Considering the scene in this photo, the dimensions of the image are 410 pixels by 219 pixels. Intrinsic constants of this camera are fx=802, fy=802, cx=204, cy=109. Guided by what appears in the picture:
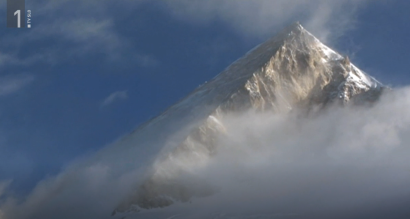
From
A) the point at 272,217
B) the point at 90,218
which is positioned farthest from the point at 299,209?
the point at 90,218

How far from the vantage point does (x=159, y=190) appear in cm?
19538

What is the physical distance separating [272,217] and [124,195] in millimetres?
39477

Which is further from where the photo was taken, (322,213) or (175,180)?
(175,180)

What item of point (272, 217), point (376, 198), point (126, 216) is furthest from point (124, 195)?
point (376, 198)

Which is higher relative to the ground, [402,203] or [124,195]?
[124,195]

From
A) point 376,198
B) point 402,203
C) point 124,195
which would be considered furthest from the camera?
point 124,195

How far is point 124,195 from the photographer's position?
197375mm

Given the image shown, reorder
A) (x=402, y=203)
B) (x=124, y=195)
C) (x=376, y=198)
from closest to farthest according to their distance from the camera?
(x=402, y=203) → (x=376, y=198) → (x=124, y=195)

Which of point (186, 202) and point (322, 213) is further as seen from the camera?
point (186, 202)

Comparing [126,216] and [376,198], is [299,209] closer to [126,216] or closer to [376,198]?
[376,198]

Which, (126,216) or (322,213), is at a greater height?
(126,216)

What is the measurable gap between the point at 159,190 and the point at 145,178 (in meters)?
4.63

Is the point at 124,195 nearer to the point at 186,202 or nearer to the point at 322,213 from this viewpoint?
the point at 186,202

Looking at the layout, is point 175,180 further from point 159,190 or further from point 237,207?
point 237,207
